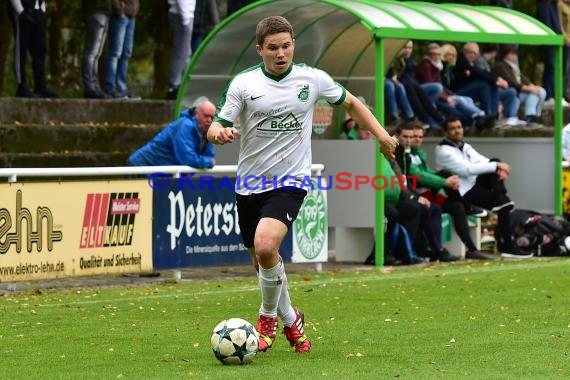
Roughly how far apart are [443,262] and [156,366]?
9340mm

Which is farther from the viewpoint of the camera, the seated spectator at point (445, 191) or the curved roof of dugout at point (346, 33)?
the seated spectator at point (445, 191)

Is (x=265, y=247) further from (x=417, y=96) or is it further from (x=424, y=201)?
(x=417, y=96)

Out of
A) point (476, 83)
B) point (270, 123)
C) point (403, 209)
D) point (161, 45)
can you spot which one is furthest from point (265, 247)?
point (161, 45)

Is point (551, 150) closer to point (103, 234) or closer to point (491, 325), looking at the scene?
point (103, 234)

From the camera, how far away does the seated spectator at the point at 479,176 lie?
18469 millimetres

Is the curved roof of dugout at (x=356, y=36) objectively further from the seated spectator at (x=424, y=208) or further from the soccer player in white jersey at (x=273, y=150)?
the soccer player in white jersey at (x=273, y=150)

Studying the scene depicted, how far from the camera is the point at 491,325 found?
10.8 meters

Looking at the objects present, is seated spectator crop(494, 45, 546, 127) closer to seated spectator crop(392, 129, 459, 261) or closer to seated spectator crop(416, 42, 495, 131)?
seated spectator crop(416, 42, 495, 131)

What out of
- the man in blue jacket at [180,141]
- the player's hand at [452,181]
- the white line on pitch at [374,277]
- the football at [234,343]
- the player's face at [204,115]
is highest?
the player's face at [204,115]

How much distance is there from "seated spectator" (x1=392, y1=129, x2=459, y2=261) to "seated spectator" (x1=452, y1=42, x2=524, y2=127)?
4.72 metres

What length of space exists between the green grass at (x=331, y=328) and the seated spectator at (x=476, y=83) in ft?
22.0

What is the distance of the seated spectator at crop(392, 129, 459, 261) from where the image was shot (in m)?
17.4

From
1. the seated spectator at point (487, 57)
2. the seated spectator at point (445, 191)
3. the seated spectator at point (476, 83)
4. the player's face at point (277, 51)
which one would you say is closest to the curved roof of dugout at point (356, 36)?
the seated spectator at point (445, 191)

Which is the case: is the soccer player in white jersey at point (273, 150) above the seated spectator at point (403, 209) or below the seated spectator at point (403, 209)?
above
